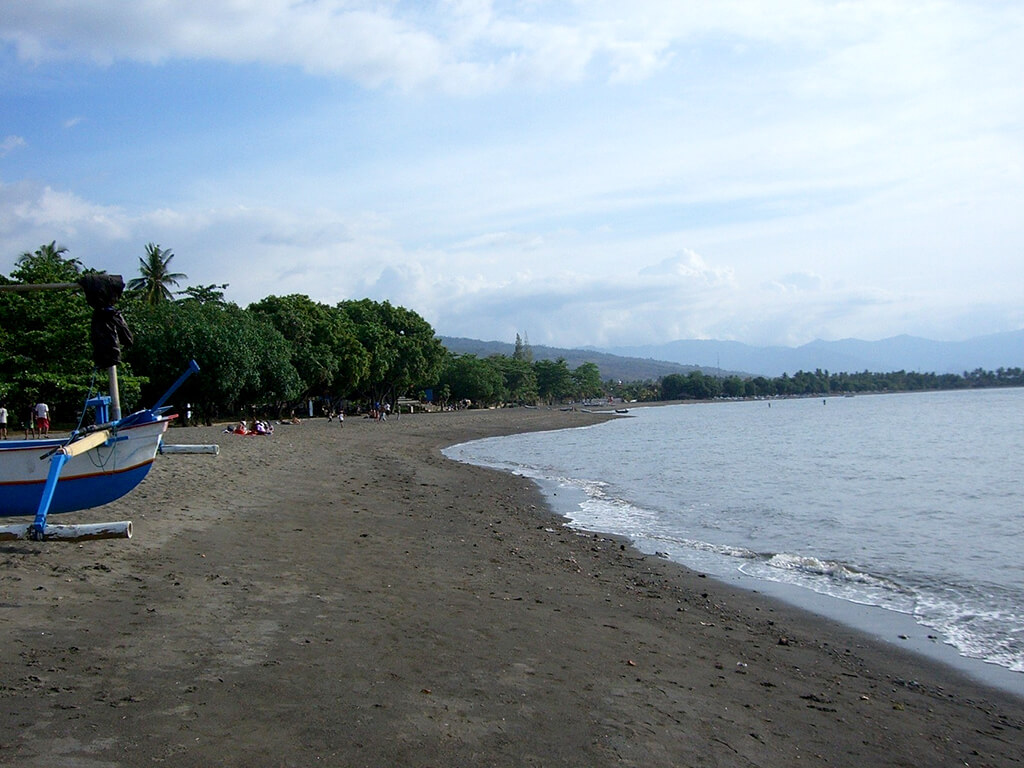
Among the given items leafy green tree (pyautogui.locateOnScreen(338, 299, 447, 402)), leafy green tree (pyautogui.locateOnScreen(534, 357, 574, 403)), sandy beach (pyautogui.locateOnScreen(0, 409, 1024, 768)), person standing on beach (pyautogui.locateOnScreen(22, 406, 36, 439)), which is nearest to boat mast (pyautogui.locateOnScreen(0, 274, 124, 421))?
sandy beach (pyautogui.locateOnScreen(0, 409, 1024, 768))

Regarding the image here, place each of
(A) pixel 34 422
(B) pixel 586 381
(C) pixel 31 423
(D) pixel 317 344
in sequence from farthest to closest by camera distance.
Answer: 1. (B) pixel 586 381
2. (D) pixel 317 344
3. (A) pixel 34 422
4. (C) pixel 31 423

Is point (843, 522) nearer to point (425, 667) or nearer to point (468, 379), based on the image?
point (425, 667)

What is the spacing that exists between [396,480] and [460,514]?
242 inches

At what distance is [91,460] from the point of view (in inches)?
398

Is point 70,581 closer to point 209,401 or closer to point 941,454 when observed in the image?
point 941,454

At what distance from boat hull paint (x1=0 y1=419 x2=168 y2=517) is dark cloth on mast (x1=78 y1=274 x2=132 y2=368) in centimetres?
129

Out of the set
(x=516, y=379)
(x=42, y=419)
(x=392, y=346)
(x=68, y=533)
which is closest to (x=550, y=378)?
(x=516, y=379)

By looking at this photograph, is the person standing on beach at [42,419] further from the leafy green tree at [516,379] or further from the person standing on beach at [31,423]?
the leafy green tree at [516,379]

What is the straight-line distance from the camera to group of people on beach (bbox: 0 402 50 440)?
1073 inches

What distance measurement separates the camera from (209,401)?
48.8m

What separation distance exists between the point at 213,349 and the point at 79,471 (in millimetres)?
36291

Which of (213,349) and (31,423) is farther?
(213,349)

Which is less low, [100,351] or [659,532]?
[100,351]

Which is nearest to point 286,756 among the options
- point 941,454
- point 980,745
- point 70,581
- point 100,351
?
point 70,581
